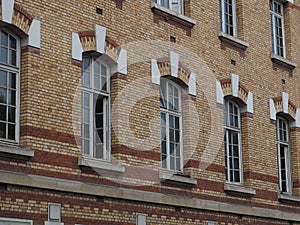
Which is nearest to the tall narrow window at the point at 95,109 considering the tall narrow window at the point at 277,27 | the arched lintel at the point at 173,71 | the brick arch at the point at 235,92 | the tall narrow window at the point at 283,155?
the arched lintel at the point at 173,71

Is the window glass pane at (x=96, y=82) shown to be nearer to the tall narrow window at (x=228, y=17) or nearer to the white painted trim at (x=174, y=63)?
the white painted trim at (x=174, y=63)

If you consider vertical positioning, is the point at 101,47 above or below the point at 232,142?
above

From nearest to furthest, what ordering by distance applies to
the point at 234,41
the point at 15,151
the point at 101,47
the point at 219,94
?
the point at 15,151 → the point at 101,47 → the point at 219,94 → the point at 234,41

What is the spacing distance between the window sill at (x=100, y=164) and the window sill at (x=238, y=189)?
4.36 m

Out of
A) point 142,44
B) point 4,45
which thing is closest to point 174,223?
point 142,44

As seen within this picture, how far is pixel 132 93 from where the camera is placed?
61.0ft

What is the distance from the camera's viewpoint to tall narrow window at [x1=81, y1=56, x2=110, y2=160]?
17.5 m

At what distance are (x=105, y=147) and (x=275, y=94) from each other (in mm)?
8040

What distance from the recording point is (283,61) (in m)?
24.7

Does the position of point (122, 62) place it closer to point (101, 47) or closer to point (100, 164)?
point (101, 47)

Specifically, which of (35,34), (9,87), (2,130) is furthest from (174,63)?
(2,130)

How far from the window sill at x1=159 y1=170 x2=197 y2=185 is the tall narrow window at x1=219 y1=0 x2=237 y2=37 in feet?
17.2

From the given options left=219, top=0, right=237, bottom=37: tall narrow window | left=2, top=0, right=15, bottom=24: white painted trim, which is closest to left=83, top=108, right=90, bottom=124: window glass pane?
left=2, top=0, right=15, bottom=24: white painted trim

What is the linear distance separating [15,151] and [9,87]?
146cm
